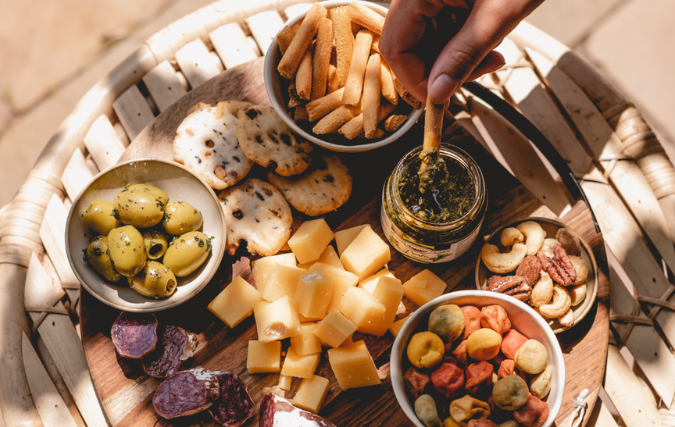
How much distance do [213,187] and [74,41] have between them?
6.63ft

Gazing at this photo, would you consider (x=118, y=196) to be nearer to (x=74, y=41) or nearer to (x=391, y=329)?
(x=391, y=329)

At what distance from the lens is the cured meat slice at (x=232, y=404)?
54.2 inches

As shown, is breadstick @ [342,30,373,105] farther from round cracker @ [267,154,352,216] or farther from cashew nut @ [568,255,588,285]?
cashew nut @ [568,255,588,285]

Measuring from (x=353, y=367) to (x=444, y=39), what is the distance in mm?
962

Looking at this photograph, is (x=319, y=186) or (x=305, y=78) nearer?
(x=305, y=78)

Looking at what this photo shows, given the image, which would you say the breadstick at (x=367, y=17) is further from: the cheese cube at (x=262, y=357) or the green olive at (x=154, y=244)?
the cheese cube at (x=262, y=357)

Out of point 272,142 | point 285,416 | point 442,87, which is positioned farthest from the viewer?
point 272,142

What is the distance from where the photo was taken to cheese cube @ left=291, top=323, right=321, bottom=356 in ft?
4.67

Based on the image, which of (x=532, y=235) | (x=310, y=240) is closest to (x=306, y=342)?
(x=310, y=240)

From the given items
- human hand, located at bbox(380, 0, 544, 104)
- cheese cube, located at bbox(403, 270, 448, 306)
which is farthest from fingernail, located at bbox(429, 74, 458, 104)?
cheese cube, located at bbox(403, 270, 448, 306)

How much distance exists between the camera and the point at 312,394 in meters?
1.40

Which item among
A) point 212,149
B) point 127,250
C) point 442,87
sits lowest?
point 127,250

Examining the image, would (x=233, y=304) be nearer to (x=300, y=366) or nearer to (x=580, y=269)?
(x=300, y=366)

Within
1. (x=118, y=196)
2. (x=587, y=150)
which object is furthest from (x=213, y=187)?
(x=587, y=150)
